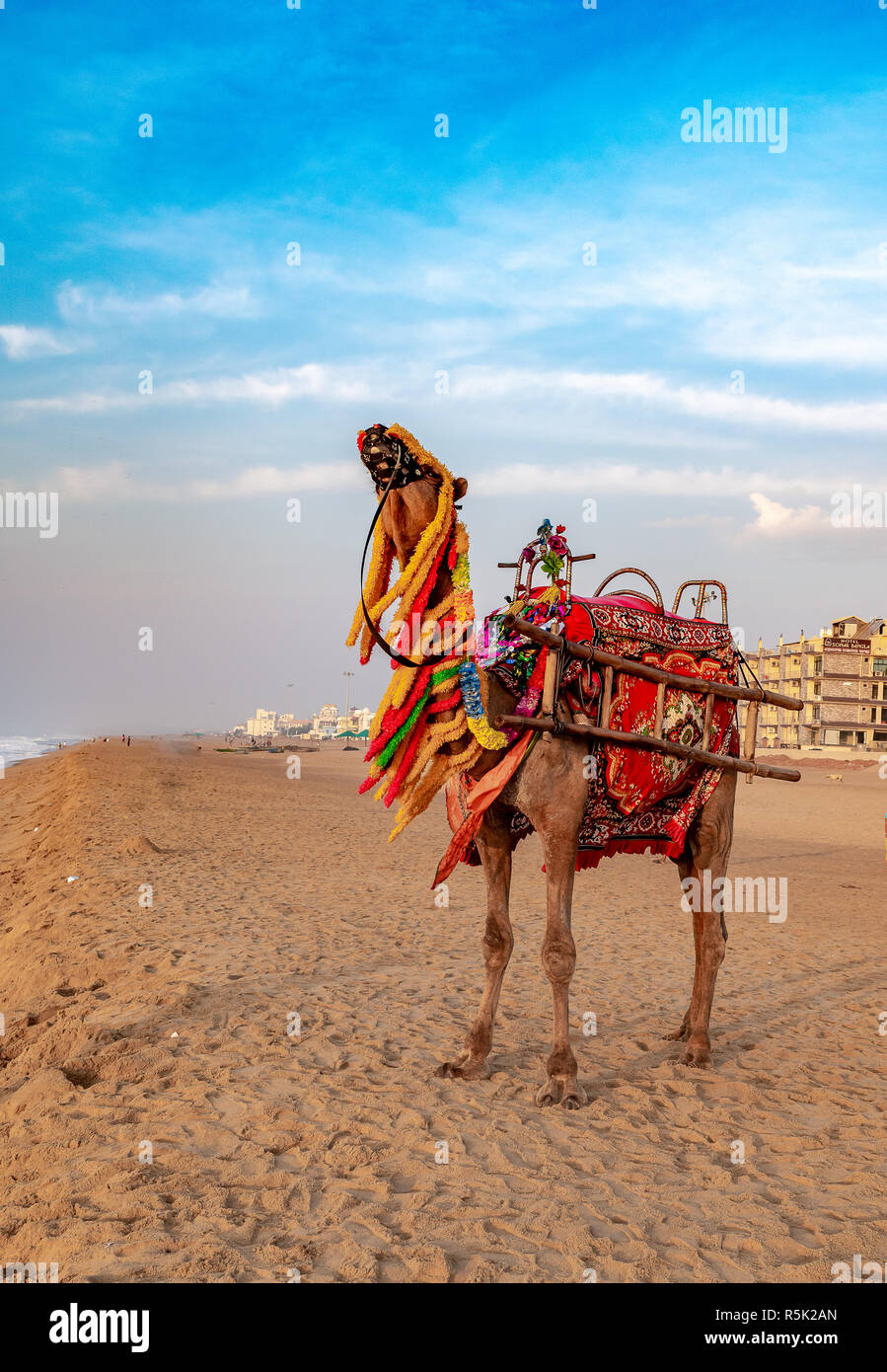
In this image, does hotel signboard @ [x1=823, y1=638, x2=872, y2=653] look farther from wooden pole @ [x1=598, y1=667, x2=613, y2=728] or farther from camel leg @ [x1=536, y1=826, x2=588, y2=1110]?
camel leg @ [x1=536, y1=826, x2=588, y2=1110]

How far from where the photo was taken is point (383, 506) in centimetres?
496

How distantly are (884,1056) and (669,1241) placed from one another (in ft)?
12.4

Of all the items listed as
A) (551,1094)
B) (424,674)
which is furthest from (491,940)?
(424,674)

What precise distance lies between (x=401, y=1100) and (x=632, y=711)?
294 cm

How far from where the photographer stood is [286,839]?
746 inches

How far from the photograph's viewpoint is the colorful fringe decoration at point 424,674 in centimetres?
494

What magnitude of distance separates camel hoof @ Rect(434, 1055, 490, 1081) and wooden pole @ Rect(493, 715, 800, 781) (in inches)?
91.0

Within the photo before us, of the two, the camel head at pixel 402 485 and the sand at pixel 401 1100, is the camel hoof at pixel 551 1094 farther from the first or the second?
the camel head at pixel 402 485

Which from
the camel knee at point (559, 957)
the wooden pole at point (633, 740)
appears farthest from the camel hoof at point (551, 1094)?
the wooden pole at point (633, 740)

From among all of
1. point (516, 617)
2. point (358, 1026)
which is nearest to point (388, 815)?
point (358, 1026)

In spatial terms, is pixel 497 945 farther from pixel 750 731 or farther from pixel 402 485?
pixel 402 485

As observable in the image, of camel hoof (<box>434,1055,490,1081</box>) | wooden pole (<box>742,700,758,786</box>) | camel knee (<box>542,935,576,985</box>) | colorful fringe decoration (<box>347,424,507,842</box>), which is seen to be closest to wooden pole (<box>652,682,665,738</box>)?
wooden pole (<box>742,700,758,786</box>)

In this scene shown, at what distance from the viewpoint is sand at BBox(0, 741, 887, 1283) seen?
3750mm

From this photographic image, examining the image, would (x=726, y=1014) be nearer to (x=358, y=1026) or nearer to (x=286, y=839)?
(x=358, y=1026)
